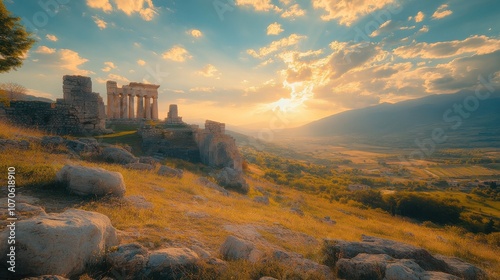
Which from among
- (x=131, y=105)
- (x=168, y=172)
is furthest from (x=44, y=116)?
(x=131, y=105)

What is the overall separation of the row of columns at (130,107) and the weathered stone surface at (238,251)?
32.7 metres

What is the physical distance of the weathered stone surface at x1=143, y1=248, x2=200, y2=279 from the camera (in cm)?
380

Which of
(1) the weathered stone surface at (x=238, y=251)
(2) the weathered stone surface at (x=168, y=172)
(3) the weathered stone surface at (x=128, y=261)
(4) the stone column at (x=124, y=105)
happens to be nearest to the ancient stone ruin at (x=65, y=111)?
(2) the weathered stone surface at (x=168, y=172)

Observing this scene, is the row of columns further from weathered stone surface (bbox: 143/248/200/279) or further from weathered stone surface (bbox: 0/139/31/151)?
weathered stone surface (bbox: 143/248/200/279)

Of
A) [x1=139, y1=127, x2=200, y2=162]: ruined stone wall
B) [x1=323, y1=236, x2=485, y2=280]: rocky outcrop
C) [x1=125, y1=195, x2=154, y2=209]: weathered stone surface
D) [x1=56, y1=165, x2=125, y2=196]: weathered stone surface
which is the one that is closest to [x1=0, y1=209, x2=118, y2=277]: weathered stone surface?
[x1=56, y1=165, x2=125, y2=196]: weathered stone surface

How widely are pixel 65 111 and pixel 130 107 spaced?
55.9 feet

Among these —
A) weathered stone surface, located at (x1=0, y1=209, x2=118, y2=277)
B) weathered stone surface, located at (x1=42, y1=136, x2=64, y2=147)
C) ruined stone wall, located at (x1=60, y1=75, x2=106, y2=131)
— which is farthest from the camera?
ruined stone wall, located at (x1=60, y1=75, x2=106, y2=131)

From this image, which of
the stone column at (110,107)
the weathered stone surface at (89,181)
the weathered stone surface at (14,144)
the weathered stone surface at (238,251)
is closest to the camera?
the weathered stone surface at (238,251)

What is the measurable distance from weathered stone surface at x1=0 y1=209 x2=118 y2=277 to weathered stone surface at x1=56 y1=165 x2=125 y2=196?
2934 mm

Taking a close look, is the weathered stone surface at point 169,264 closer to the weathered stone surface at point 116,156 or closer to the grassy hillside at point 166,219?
the grassy hillside at point 166,219

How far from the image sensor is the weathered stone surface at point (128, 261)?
3.74m

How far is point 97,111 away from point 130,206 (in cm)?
1534

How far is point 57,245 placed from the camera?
3338 mm

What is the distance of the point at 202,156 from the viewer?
22.9m
